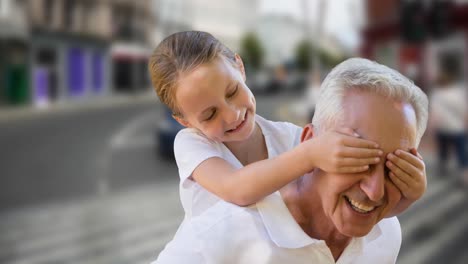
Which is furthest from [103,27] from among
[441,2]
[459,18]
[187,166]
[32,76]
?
[187,166]

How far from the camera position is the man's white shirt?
0.89 meters

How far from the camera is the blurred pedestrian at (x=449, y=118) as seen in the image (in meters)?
6.88

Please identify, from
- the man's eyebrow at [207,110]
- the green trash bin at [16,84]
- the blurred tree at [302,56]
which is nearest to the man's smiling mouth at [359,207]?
the man's eyebrow at [207,110]

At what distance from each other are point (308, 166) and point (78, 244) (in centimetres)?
604

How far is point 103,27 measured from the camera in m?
30.4

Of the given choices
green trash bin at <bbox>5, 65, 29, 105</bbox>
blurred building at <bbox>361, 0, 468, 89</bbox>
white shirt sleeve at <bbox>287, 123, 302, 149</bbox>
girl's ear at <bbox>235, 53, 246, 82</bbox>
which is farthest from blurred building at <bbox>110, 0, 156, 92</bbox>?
girl's ear at <bbox>235, 53, 246, 82</bbox>

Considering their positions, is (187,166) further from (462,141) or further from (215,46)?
(462,141)

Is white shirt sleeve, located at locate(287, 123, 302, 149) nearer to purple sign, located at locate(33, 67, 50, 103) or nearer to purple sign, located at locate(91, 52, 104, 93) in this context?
purple sign, located at locate(33, 67, 50, 103)

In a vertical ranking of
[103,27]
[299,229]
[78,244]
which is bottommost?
[103,27]

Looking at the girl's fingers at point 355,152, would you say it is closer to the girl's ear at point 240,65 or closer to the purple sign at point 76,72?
the girl's ear at point 240,65

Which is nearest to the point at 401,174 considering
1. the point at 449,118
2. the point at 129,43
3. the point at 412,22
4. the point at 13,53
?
the point at 449,118

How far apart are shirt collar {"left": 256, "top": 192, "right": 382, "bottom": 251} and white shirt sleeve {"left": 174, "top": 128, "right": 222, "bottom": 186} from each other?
0.42 ft

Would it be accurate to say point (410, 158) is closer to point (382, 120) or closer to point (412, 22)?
point (382, 120)

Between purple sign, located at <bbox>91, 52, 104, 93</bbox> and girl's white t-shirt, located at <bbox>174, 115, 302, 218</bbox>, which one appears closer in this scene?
girl's white t-shirt, located at <bbox>174, 115, 302, 218</bbox>
